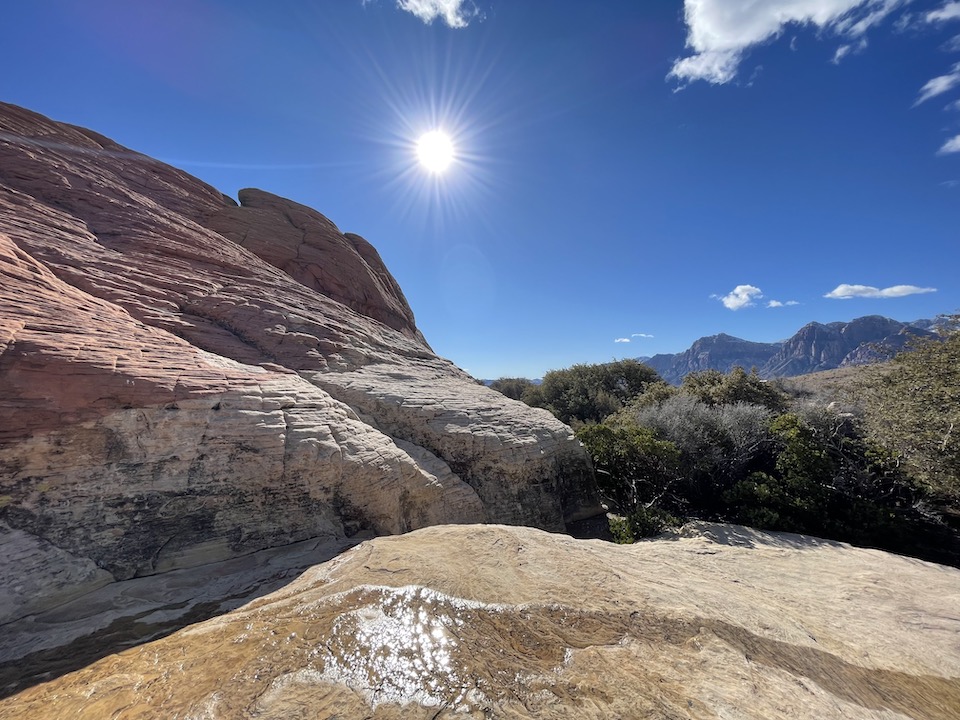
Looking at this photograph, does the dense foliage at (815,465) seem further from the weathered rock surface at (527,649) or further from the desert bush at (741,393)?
the weathered rock surface at (527,649)

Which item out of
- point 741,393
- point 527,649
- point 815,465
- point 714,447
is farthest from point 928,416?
point 527,649

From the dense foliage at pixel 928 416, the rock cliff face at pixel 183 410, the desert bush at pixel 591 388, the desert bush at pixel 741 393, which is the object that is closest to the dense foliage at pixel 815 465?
the dense foliage at pixel 928 416

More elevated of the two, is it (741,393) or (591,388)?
(591,388)

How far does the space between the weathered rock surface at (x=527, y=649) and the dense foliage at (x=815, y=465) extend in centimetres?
488

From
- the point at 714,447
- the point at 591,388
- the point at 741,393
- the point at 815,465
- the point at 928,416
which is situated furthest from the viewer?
the point at 591,388

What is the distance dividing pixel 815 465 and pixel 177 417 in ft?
53.9

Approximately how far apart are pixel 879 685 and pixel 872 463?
35.7 feet

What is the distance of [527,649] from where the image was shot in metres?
4.01

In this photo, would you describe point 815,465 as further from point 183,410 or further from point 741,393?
point 183,410

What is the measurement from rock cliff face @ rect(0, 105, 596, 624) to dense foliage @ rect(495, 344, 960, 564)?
7.60 feet

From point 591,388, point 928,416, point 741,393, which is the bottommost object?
point 928,416

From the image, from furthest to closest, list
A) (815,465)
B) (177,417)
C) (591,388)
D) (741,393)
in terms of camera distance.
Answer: (591,388)
(741,393)
(815,465)
(177,417)

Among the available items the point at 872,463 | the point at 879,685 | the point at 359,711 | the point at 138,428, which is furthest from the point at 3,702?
the point at 872,463

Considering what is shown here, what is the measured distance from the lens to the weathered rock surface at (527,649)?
11.1 ft
